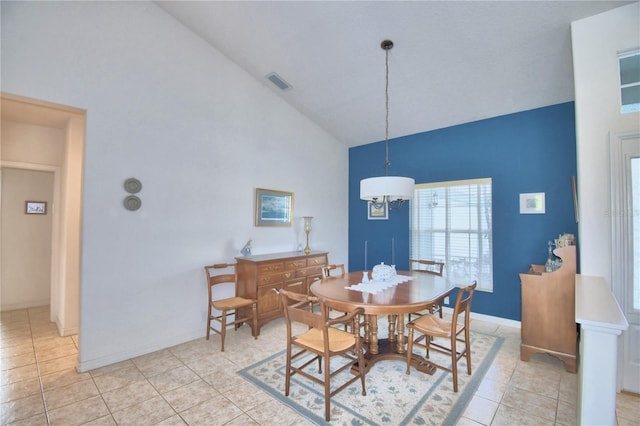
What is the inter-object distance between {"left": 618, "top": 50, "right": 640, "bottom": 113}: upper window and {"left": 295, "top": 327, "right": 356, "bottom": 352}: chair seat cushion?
2932mm

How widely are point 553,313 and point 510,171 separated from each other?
1964 millimetres

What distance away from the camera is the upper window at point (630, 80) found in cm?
231

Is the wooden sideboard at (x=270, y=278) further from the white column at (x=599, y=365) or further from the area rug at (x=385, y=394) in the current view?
the white column at (x=599, y=365)

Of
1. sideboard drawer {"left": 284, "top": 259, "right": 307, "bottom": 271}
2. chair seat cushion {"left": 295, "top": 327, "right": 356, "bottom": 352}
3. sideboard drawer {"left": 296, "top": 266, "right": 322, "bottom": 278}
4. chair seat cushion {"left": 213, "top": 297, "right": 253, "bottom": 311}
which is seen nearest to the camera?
chair seat cushion {"left": 295, "top": 327, "right": 356, "bottom": 352}

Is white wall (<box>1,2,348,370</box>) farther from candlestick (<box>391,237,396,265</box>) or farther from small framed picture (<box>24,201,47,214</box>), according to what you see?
small framed picture (<box>24,201,47,214</box>)

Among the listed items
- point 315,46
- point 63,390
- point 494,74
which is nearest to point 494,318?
point 494,74

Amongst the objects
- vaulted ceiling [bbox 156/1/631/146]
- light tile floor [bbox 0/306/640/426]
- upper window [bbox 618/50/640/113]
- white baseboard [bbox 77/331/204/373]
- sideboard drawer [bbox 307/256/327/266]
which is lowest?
light tile floor [bbox 0/306/640/426]

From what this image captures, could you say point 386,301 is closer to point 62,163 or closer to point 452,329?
point 452,329

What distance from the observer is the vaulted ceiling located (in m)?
2.61

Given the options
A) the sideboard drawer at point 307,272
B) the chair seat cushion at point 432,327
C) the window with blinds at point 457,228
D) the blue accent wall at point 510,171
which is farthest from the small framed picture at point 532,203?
the sideboard drawer at point 307,272

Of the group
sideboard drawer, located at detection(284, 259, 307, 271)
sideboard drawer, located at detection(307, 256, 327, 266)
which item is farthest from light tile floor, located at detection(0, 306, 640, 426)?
sideboard drawer, located at detection(307, 256, 327, 266)

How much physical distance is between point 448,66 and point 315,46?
1.54 meters

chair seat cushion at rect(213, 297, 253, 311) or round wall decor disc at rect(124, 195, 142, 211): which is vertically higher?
round wall decor disc at rect(124, 195, 142, 211)

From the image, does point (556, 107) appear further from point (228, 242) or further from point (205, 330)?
point (205, 330)
